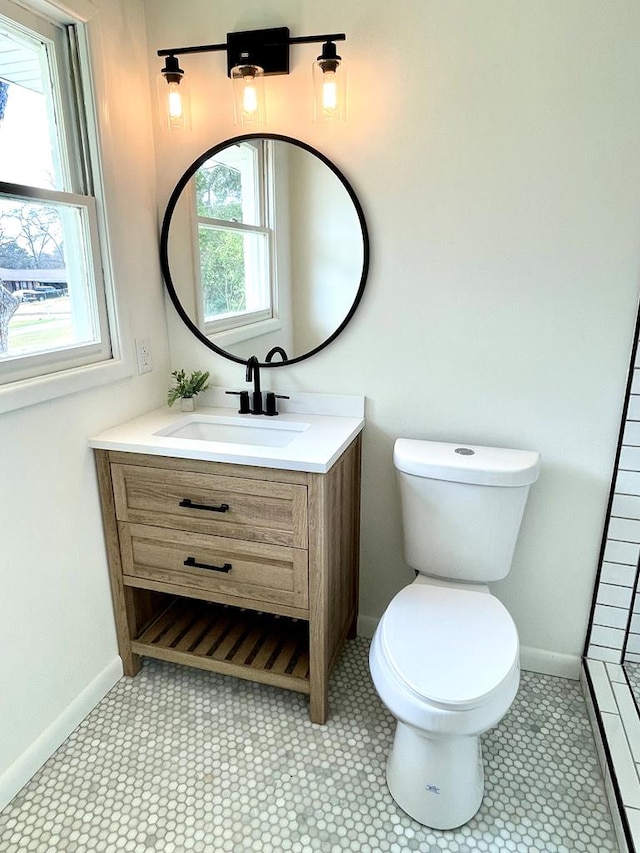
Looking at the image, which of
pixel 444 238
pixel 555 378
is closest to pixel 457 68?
pixel 444 238

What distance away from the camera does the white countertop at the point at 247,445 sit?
1.49 meters

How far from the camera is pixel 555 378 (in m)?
1.66

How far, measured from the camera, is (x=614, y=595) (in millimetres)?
1790

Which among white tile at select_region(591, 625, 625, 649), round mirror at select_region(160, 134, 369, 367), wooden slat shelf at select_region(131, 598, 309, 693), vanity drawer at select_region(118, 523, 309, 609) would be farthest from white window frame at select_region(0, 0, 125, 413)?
white tile at select_region(591, 625, 625, 649)

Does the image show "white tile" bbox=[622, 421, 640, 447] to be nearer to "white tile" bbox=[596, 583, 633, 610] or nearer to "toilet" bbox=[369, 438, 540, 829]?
"toilet" bbox=[369, 438, 540, 829]

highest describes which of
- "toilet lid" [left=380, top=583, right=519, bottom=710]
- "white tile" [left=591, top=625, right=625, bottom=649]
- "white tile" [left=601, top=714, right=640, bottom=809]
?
"toilet lid" [left=380, top=583, right=519, bottom=710]

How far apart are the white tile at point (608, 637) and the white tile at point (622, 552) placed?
26 cm

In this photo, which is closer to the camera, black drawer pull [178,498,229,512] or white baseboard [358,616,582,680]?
black drawer pull [178,498,229,512]

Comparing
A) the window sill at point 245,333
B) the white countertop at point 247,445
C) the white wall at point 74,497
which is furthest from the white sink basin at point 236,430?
the window sill at point 245,333

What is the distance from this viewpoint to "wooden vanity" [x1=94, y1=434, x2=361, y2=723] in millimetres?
1545

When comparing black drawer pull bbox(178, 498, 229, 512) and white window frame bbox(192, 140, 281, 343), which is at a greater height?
white window frame bbox(192, 140, 281, 343)

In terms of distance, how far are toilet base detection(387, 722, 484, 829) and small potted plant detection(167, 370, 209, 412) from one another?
50.5 inches

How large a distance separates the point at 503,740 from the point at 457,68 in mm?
2037

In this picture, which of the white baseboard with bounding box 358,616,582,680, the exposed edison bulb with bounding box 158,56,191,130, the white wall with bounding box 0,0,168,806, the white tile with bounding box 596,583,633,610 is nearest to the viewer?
the white wall with bounding box 0,0,168,806
